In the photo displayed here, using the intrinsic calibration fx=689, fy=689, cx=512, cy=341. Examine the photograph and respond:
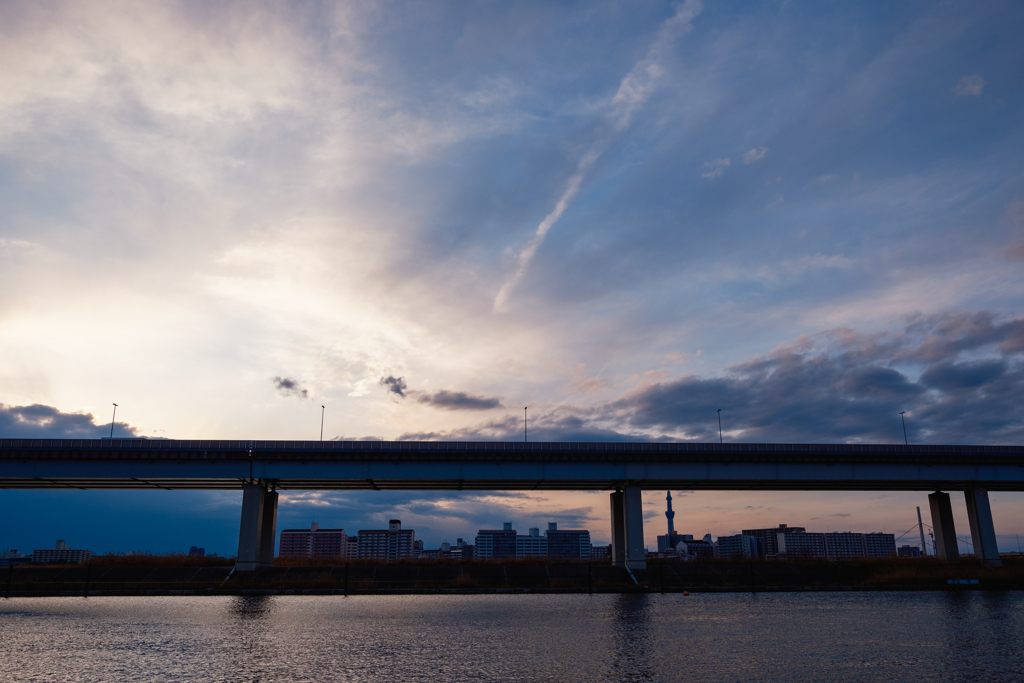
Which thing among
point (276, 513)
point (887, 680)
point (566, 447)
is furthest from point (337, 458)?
point (887, 680)

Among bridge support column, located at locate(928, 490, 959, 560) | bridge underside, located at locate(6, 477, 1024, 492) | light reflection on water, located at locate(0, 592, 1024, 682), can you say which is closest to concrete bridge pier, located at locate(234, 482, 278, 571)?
bridge underside, located at locate(6, 477, 1024, 492)

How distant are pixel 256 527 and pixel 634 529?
30.5 m

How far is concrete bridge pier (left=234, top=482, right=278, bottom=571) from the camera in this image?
54.0 metres

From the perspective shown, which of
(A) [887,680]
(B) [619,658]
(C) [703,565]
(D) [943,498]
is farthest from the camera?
(D) [943,498]

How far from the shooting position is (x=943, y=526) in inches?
2559

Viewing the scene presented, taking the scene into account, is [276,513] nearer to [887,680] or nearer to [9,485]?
[9,485]

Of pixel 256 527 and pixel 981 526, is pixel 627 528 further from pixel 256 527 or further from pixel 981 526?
pixel 981 526

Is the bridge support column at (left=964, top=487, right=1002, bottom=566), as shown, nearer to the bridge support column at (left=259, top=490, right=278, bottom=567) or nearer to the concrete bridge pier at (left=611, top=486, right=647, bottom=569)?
the concrete bridge pier at (left=611, top=486, right=647, bottom=569)

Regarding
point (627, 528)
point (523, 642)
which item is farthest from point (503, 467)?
point (523, 642)

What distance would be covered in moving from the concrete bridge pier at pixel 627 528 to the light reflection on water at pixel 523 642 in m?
21.4

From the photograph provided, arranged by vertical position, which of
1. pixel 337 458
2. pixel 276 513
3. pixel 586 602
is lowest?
pixel 586 602

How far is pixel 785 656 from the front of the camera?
Answer: 16.5m

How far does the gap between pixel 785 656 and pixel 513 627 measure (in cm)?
971

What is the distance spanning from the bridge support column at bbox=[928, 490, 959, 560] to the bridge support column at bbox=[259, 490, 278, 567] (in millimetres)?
59551
